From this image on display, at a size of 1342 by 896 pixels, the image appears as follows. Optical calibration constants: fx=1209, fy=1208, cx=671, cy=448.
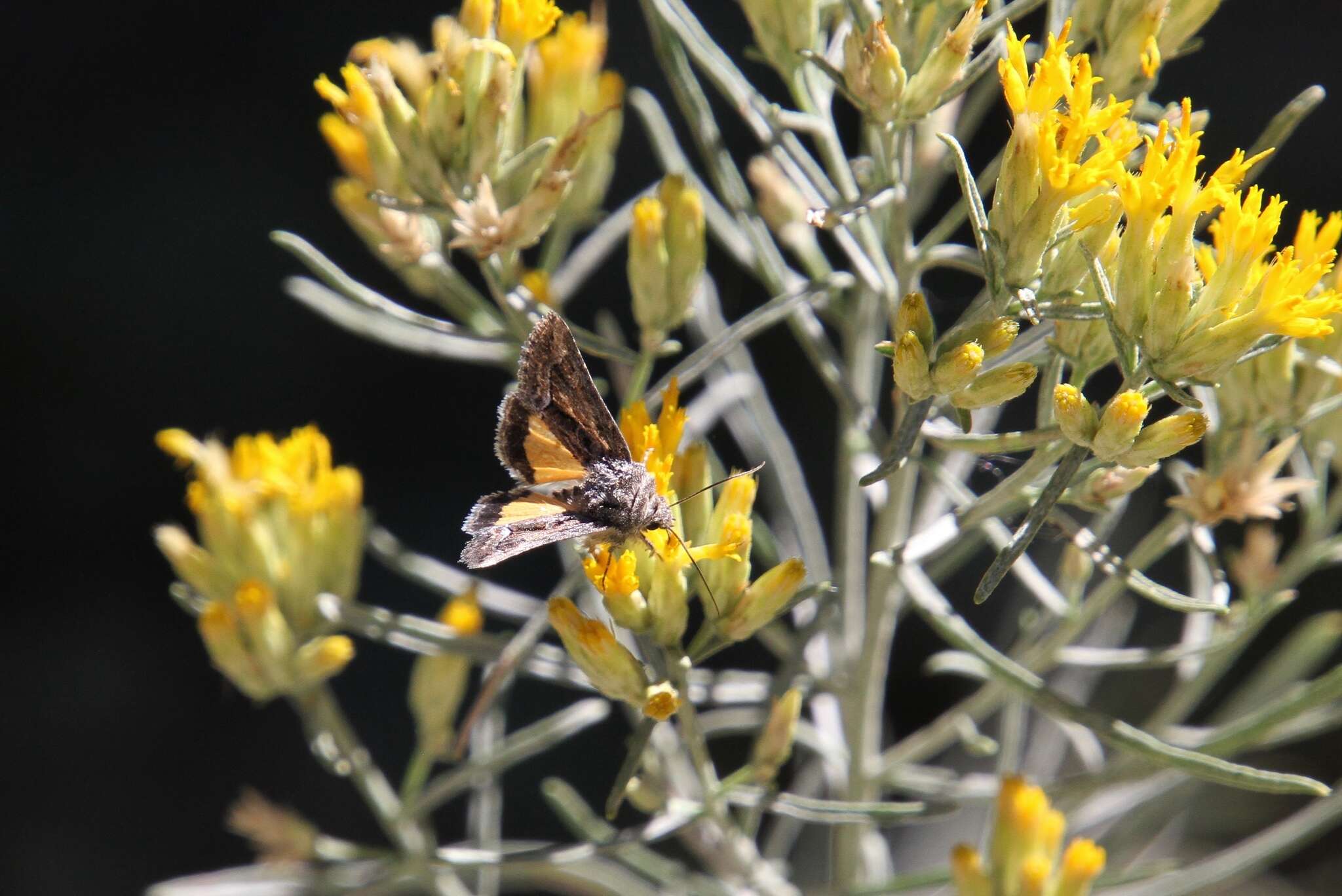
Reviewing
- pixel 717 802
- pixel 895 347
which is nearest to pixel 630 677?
pixel 717 802

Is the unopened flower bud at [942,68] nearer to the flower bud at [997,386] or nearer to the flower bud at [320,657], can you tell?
the flower bud at [997,386]

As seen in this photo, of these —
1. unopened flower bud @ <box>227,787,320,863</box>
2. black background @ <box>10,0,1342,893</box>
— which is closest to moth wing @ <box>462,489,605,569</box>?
unopened flower bud @ <box>227,787,320,863</box>

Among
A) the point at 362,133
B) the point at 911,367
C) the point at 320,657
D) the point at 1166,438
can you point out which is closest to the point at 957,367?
the point at 911,367

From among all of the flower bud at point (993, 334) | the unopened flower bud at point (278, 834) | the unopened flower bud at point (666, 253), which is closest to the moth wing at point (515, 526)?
the unopened flower bud at point (666, 253)

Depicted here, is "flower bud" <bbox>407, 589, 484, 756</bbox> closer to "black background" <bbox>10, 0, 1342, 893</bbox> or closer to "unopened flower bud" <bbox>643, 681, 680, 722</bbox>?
"unopened flower bud" <bbox>643, 681, 680, 722</bbox>

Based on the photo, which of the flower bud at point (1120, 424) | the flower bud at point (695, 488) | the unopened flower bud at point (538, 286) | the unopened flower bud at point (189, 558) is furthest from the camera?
the unopened flower bud at point (189, 558)

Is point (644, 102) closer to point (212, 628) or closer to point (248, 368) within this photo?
point (212, 628)
